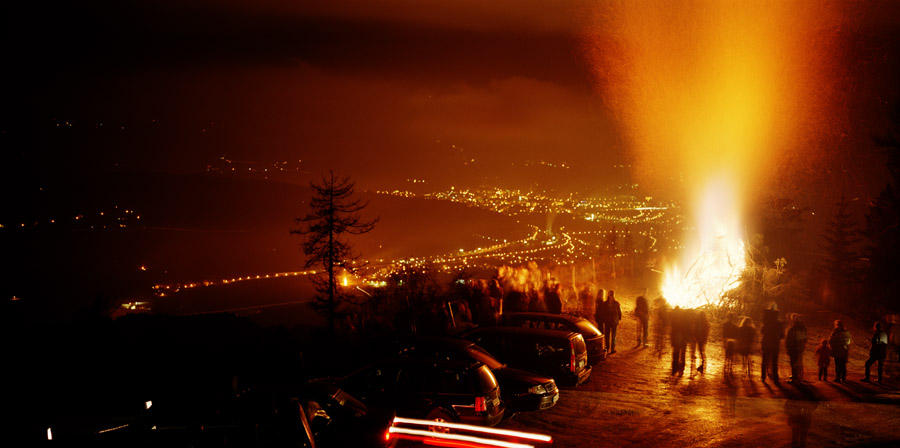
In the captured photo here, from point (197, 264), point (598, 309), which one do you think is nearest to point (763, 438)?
point (598, 309)

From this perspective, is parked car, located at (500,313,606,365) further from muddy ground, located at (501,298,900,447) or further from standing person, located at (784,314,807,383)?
standing person, located at (784,314,807,383)

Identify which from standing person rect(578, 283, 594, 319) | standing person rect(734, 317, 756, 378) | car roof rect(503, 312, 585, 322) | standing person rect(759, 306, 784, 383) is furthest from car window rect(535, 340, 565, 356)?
standing person rect(578, 283, 594, 319)

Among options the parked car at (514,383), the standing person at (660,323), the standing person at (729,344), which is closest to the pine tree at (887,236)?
the standing person at (660,323)

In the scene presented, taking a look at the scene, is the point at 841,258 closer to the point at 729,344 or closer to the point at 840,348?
the point at 729,344

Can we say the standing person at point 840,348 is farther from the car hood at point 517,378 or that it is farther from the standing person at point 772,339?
the car hood at point 517,378

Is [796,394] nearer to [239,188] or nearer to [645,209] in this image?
[645,209]

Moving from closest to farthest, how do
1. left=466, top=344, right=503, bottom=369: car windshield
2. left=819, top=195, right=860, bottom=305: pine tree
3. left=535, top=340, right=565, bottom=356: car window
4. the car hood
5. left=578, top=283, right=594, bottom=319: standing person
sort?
the car hood, left=466, top=344, right=503, bottom=369: car windshield, left=535, top=340, right=565, bottom=356: car window, left=578, top=283, right=594, bottom=319: standing person, left=819, top=195, right=860, bottom=305: pine tree

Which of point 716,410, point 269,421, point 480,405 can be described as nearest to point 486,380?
point 480,405
